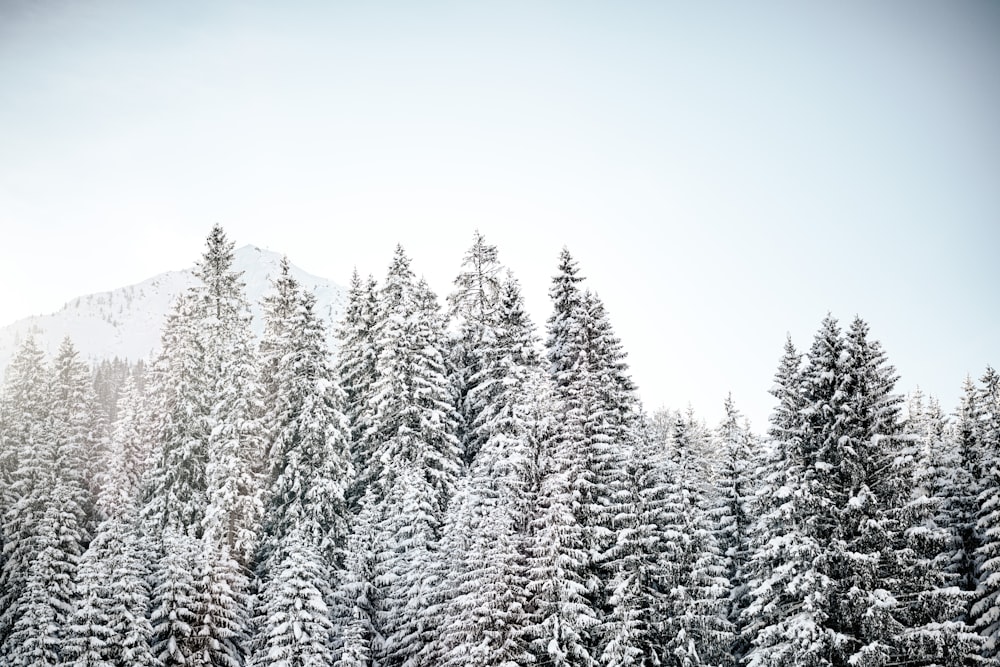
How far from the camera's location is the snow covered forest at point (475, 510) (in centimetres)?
2794

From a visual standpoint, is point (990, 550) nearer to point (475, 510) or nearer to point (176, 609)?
point (475, 510)

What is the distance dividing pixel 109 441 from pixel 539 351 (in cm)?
3666

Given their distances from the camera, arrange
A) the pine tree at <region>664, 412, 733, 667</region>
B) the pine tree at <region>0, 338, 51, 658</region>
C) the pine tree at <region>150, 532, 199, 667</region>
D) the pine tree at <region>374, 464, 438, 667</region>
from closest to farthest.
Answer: the pine tree at <region>664, 412, 733, 667</region> < the pine tree at <region>150, 532, 199, 667</region> < the pine tree at <region>374, 464, 438, 667</region> < the pine tree at <region>0, 338, 51, 658</region>

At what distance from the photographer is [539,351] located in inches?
1508

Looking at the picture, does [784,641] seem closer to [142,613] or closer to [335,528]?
[335,528]

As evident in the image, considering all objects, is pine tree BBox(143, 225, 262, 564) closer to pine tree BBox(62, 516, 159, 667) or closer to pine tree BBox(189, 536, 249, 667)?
pine tree BBox(189, 536, 249, 667)

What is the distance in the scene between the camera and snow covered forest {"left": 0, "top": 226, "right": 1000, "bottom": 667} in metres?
27.9

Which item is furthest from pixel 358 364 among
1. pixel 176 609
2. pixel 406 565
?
pixel 176 609

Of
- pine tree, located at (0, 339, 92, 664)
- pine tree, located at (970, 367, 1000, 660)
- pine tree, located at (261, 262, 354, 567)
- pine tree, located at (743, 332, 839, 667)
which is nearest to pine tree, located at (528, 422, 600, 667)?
pine tree, located at (743, 332, 839, 667)

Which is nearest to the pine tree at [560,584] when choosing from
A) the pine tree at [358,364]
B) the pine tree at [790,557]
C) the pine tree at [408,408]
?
→ the pine tree at [790,557]

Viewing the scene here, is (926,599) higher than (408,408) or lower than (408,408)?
lower

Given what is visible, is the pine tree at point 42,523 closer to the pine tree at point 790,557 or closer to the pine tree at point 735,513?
the pine tree at point 790,557

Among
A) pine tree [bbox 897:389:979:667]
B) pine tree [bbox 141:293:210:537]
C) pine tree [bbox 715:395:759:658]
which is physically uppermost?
pine tree [bbox 141:293:210:537]

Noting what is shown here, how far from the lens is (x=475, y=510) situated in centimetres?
3269
